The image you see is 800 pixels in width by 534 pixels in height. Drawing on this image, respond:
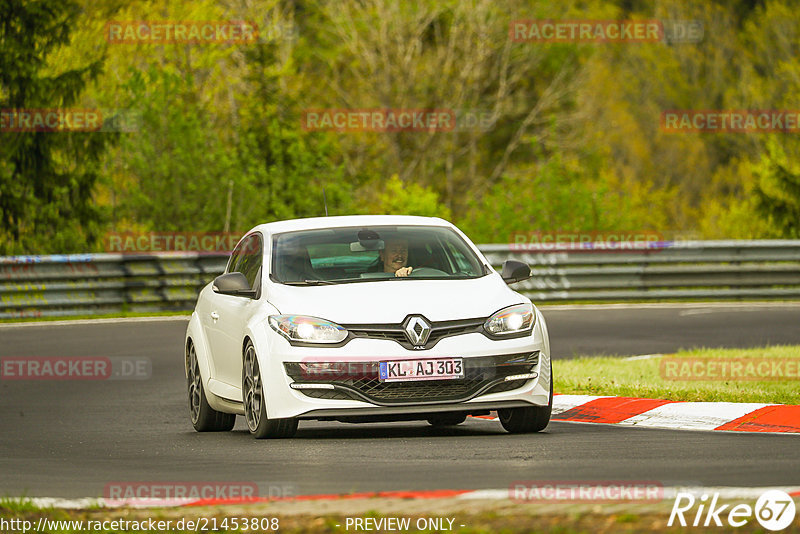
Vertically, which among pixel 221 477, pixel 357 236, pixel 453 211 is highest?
pixel 357 236

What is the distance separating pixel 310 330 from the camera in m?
10.2

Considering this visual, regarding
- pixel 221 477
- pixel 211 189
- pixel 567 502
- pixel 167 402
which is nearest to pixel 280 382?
pixel 221 477

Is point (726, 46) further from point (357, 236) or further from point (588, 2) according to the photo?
point (357, 236)

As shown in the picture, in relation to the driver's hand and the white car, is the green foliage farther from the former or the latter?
the driver's hand

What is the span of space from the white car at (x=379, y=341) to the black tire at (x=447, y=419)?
0.04 m

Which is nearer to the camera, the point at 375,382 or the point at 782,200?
the point at 375,382

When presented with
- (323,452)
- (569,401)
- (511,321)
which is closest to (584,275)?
(569,401)

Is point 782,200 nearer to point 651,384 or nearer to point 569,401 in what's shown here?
point 651,384

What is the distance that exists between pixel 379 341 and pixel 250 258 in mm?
2272

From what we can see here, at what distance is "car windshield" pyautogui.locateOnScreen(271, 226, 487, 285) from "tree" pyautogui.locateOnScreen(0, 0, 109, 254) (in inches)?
767

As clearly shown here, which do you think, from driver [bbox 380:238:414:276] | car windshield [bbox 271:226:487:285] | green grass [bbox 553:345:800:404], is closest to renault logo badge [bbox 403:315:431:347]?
car windshield [bbox 271:226:487:285]

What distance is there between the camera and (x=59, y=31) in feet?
101

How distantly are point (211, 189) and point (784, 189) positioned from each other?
12.3m

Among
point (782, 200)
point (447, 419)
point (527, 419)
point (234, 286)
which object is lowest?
point (782, 200)
